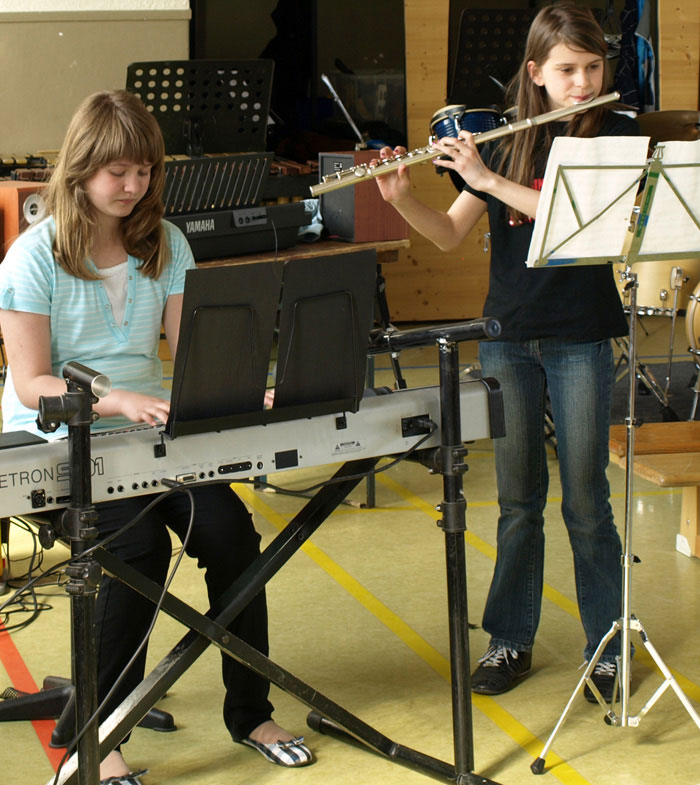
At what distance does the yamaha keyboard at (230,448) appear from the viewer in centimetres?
175

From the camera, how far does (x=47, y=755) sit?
2.34m

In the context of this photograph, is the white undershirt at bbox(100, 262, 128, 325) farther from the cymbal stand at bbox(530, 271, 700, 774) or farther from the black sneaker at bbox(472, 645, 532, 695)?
the black sneaker at bbox(472, 645, 532, 695)

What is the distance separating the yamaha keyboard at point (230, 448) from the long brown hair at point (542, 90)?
21.3 inches

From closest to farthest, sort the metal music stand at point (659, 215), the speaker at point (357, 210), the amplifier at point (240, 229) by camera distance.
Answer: the metal music stand at point (659, 215), the amplifier at point (240, 229), the speaker at point (357, 210)

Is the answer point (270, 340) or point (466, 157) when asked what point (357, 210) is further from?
point (270, 340)

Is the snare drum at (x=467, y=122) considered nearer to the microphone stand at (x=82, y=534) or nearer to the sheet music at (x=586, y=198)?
the sheet music at (x=586, y=198)

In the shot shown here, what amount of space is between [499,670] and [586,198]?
1144 millimetres

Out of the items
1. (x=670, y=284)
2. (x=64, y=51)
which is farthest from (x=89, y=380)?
(x=64, y=51)

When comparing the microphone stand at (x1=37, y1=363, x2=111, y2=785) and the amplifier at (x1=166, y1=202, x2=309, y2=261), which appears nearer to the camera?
Answer: the microphone stand at (x1=37, y1=363, x2=111, y2=785)

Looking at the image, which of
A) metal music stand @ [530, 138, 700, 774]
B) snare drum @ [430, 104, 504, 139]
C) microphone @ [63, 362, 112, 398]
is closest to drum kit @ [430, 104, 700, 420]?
snare drum @ [430, 104, 504, 139]

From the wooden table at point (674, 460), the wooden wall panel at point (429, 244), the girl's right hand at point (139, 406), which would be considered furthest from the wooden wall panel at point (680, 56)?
the girl's right hand at point (139, 406)

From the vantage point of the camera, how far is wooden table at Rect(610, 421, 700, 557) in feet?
9.64

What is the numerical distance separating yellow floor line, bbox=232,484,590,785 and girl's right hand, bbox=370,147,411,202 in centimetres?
113

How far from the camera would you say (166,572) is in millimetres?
2221
